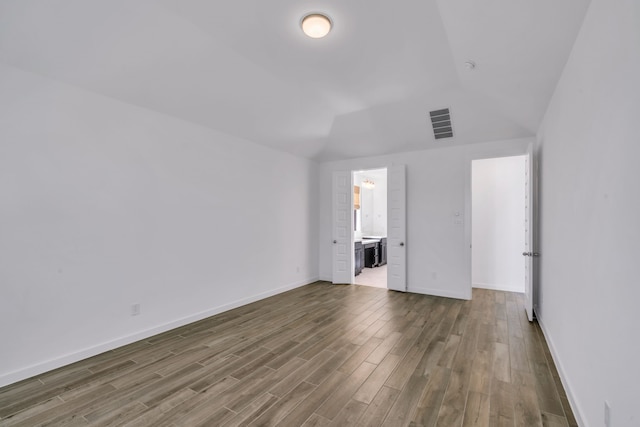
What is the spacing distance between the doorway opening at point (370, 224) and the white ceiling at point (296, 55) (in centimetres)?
353

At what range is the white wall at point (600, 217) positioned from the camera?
1231mm

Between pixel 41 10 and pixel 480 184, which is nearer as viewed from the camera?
pixel 41 10

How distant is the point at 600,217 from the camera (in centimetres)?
160

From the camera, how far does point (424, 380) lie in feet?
8.11

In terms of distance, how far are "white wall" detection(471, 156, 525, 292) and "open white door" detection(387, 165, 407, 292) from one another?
4.86ft

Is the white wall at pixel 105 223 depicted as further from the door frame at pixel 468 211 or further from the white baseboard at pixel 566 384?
the white baseboard at pixel 566 384

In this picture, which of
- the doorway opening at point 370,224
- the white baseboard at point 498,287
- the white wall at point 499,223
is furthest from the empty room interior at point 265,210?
the doorway opening at point 370,224

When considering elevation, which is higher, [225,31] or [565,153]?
[225,31]

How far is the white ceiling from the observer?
228 cm

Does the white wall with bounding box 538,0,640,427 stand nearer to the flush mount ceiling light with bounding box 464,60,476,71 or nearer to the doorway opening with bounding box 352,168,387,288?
the flush mount ceiling light with bounding box 464,60,476,71

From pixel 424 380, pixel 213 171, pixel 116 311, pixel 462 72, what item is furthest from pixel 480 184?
pixel 116 311

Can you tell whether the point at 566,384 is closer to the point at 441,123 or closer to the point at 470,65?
the point at 470,65

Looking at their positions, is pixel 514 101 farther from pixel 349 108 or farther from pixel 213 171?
pixel 213 171

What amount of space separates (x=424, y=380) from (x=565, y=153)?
2.25m
